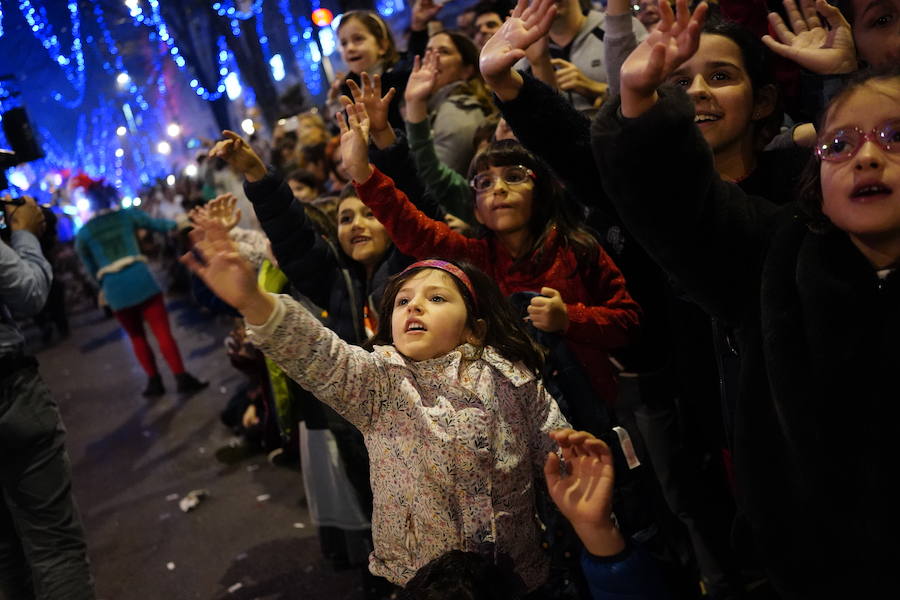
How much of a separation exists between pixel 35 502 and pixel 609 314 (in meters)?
2.34

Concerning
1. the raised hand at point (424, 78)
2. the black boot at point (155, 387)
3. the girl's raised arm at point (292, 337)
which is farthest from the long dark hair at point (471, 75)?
the black boot at point (155, 387)

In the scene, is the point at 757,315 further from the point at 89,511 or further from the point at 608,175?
the point at 89,511

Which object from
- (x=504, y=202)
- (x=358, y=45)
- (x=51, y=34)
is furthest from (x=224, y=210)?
(x=51, y=34)

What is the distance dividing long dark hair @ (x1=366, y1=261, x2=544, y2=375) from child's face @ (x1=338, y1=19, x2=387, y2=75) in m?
2.18

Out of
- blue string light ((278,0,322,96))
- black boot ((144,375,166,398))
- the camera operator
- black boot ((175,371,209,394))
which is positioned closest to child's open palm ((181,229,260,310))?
the camera operator

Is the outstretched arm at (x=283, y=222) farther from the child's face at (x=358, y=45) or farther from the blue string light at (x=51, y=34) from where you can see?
the blue string light at (x=51, y=34)

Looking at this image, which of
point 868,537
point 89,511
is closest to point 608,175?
point 868,537

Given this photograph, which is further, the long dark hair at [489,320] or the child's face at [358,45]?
the child's face at [358,45]

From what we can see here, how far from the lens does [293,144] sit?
6848 mm

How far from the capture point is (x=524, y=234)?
2369 millimetres

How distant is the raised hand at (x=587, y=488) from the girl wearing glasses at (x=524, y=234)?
68 centimetres

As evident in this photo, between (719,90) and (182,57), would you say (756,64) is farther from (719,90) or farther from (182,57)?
(182,57)

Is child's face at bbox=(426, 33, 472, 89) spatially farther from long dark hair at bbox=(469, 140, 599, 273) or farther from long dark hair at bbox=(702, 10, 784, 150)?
long dark hair at bbox=(702, 10, 784, 150)

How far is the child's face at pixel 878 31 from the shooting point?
1.64m
